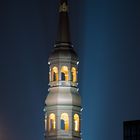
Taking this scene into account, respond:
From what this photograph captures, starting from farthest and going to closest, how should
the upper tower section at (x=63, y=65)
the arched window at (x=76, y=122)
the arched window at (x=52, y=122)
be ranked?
the upper tower section at (x=63, y=65) → the arched window at (x=76, y=122) → the arched window at (x=52, y=122)

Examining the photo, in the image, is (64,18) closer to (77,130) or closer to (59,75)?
(59,75)

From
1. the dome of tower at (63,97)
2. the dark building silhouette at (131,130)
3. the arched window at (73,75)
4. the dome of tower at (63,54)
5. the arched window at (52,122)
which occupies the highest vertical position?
the dark building silhouette at (131,130)

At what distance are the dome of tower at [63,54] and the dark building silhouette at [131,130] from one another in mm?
35258

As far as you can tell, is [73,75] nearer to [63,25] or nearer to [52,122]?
[52,122]

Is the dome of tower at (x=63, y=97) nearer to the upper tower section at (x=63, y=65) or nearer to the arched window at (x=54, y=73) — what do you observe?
the upper tower section at (x=63, y=65)

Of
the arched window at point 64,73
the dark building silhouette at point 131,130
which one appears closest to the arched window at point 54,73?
the arched window at point 64,73

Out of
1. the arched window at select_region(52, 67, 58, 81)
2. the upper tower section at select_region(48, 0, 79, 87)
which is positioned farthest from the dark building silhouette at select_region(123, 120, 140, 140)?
the arched window at select_region(52, 67, 58, 81)

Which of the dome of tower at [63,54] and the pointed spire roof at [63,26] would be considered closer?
the dome of tower at [63,54]

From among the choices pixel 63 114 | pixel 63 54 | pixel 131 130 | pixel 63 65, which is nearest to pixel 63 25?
pixel 63 54

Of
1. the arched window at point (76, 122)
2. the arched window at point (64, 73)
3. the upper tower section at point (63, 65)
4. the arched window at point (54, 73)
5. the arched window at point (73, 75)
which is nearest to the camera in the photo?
the arched window at point (76, 122)

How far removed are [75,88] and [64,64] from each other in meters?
2.29

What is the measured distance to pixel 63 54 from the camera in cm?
7044

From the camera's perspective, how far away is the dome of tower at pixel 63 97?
69000 mm

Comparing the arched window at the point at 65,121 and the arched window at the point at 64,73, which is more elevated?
the arched window at the point at 64,73
